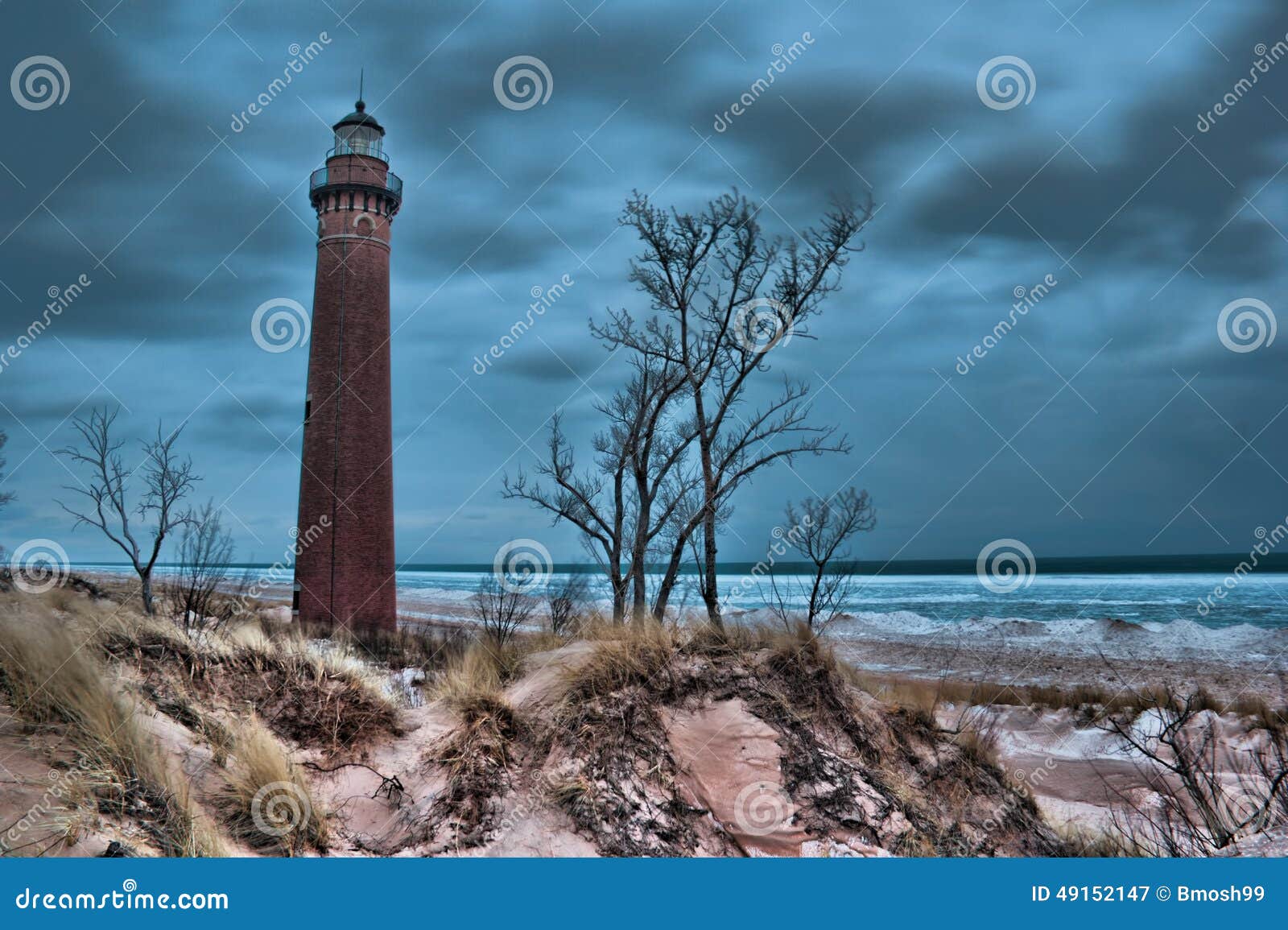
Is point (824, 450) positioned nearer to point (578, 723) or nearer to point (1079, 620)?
point (578, 723)

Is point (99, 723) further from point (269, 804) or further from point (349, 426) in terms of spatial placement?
point (349, 426)

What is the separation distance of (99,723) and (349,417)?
1893 centimetres

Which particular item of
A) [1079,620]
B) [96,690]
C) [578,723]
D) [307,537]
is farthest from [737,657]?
[1079,620]

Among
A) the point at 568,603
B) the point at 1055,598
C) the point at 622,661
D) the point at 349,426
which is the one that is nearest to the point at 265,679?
the point at 622,661

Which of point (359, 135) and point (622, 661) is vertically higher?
point (359, 135)

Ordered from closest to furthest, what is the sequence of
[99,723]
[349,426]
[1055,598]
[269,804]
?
[99,723] → [269,804] → [349,426] → [1055,598]

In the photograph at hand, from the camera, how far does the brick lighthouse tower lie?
2478cm

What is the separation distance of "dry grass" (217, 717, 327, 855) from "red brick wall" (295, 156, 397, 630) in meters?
17.2

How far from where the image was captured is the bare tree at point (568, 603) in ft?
51.6

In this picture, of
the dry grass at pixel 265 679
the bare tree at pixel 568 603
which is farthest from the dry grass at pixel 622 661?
the bare tree at pixel 568 603

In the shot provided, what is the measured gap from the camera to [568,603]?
61.5ft

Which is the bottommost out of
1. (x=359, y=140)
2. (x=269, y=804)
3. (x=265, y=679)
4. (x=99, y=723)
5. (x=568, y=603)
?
(x=269, y=804)

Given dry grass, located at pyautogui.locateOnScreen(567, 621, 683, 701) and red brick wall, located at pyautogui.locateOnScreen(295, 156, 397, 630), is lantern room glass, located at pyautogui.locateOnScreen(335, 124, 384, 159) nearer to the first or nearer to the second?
red brick wall, located at pyautogui.locateOnScreen(295, 156, 397, 630)

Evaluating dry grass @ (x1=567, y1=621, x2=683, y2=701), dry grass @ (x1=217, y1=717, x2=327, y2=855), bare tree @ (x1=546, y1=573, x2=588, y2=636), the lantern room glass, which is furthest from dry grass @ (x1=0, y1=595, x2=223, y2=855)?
the lantern room glass
